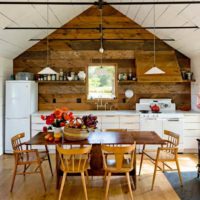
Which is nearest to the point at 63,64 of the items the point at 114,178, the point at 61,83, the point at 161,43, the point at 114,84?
the point at 61,83

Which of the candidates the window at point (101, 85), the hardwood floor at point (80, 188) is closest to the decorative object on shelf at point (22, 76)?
the window at point (101, 85)

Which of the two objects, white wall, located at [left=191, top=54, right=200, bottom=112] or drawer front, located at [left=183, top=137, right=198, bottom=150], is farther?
white wall, located at [left=191, top=54, right=200, bottom=112]

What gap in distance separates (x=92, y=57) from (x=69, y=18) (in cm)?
116

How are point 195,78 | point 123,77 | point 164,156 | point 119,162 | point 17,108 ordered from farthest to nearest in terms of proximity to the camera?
point 123,77 → point 195,78 → point 17,108 → point 164,156 → point 119,162

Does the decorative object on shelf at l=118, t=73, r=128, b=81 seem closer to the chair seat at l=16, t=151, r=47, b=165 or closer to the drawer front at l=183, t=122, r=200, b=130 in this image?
the drawer front at l=183, t=122, r=200, b=130

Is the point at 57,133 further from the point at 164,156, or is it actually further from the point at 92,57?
the point at 92,57

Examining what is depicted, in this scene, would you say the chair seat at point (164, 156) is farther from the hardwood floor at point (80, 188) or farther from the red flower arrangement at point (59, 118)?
the red flower arrangement at point (59, 118)

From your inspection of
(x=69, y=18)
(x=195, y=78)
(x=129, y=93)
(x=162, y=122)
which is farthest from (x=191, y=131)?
(x=69, y=18)

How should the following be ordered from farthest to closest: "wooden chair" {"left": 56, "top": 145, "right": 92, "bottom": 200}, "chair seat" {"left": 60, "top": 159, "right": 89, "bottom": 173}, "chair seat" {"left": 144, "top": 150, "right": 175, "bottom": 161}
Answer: "chair seat" {"left": 144, "top": 150, "right": 175, "bottom": 161}, "chair seat" {"left": 60, "top": 159, "right": 89, "bottom": 173}, "wooden chair" {"left": 56, "top": 145, "right": 92, "bottom": 200}

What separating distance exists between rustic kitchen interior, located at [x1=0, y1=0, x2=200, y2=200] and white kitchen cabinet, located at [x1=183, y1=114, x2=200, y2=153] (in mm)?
24

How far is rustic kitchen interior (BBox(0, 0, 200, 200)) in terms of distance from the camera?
152 inches

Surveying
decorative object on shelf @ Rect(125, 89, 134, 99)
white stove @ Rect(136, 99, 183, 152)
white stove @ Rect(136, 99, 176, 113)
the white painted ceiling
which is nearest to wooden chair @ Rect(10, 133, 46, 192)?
the white painted ceiling

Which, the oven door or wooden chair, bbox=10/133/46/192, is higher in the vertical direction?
the oven door

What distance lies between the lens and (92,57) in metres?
6.74
